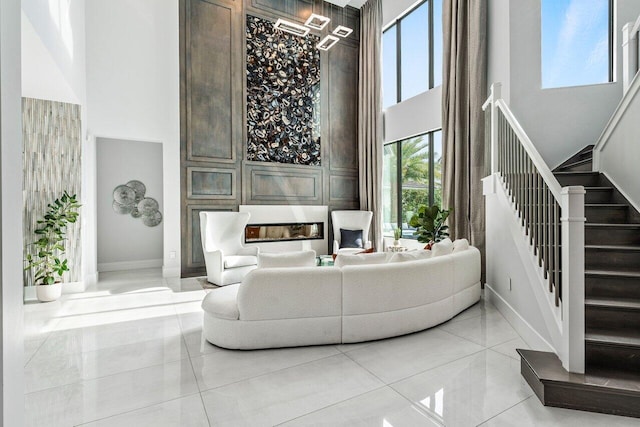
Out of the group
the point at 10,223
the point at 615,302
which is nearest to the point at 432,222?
the point at 615,302

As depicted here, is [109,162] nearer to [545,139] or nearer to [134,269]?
[134,269]

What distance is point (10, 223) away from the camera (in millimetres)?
1003

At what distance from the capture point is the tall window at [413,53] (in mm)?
5887

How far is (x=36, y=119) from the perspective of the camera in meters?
4.45

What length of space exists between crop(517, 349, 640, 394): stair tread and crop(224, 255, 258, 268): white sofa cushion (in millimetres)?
3754

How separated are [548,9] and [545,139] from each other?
1744 mm

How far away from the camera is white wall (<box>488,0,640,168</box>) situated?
4.11 metres

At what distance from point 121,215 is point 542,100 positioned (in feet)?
24.4

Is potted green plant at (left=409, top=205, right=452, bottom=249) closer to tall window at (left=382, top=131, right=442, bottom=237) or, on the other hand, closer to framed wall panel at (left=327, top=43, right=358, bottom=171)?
tall window at (left=382, top=131, right=442, bottom=237)

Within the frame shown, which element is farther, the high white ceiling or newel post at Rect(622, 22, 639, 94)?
the high white ceiling

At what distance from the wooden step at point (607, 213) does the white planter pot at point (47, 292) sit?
6193mm

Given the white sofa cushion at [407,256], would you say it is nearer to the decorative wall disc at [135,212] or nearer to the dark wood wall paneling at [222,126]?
the dark wood wall paneling at [222,126]

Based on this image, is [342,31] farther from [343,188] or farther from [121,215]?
[121,215]

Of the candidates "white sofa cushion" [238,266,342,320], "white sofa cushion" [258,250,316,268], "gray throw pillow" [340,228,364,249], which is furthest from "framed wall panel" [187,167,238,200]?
"white sofa cushion" [238,266,342,320]
